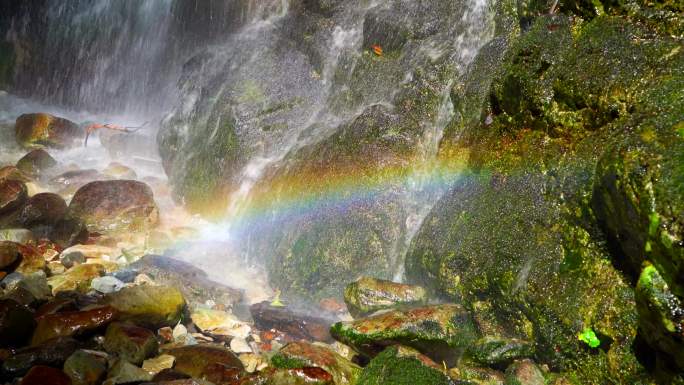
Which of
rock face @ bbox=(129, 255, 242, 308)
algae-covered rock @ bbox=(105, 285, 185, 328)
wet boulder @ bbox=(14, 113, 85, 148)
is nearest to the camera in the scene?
algae-covered rock @ bbox=(105, 285, 185, 328)

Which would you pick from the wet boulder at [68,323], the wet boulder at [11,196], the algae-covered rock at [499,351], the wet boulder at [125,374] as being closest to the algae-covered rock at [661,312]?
the algae-covered rock at [499,351]

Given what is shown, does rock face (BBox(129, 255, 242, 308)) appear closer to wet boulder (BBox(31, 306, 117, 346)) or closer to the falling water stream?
the falling water stream

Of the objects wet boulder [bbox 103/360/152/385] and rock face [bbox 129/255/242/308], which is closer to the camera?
wet boulder [bbox 103/360/152/385]

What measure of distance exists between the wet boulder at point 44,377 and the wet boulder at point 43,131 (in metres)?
11.7

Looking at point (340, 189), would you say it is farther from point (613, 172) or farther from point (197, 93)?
point (197, 93)

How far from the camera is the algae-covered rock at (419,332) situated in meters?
5.15

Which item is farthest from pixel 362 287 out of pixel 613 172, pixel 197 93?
pixel 197 93

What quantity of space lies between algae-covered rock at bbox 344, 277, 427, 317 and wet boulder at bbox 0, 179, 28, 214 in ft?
22.8

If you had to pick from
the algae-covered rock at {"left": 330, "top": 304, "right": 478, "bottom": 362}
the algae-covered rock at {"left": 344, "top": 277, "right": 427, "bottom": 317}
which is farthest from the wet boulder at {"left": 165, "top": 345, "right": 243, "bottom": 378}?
the algae-covered rock at {"left": 344, "top": 277, "right": 427, "bottom": 317}

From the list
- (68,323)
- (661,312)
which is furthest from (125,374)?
(661,312)

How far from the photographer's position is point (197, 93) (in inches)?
507

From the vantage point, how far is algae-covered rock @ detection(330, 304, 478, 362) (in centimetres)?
515

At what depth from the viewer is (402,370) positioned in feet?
15.3

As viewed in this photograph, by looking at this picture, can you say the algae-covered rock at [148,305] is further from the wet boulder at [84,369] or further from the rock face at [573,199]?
the rock face at [573,199]
